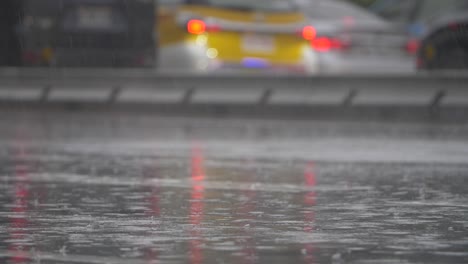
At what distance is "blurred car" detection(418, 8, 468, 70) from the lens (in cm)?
1988

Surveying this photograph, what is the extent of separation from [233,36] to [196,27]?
56cm

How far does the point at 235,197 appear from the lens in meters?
9.45

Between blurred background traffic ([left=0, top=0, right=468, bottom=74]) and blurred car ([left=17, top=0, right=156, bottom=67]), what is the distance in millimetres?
22

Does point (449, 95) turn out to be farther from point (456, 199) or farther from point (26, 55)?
point (456, 199)

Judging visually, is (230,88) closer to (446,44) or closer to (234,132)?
(446,44)

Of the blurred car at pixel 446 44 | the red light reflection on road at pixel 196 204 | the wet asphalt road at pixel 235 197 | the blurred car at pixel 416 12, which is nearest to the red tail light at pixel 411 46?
the blurred car at pixel 416 12

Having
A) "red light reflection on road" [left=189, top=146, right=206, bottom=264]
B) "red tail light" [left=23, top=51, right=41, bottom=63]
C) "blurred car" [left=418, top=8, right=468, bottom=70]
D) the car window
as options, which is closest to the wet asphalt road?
"red light reflection on road" [left=189, top=146, right=206, bottom=264]

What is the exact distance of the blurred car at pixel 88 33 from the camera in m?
22.6

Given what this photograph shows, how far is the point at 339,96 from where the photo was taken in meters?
20.2

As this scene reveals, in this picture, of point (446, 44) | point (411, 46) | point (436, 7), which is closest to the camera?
point (446, 44)

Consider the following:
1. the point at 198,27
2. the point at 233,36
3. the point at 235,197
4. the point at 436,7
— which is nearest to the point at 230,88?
the point at 233,36

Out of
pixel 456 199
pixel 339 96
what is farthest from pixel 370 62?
pixel 456 199

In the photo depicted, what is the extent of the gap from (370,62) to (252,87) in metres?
1.89

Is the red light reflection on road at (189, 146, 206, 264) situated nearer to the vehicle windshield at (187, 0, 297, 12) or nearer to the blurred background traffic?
the blurred background traffic
